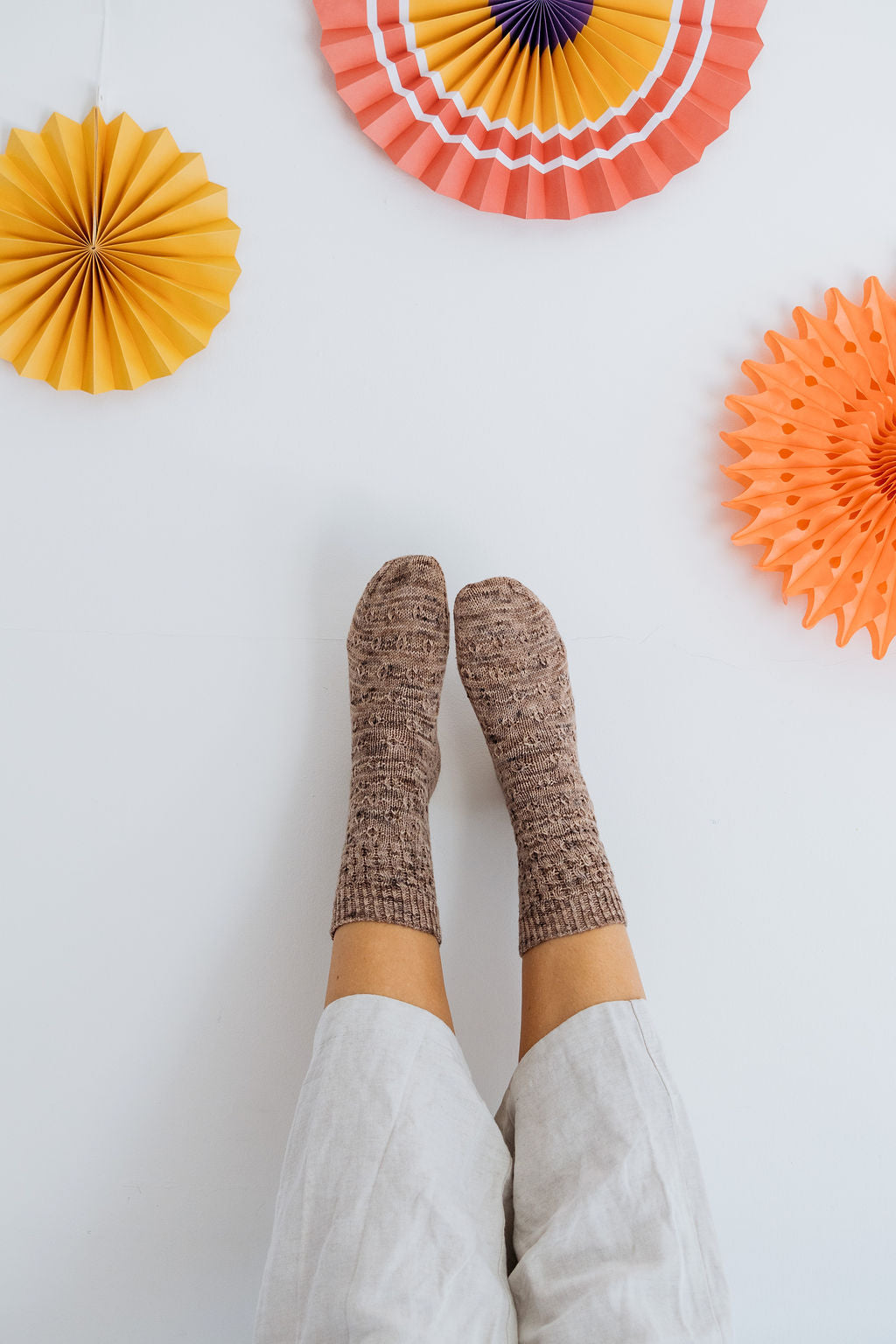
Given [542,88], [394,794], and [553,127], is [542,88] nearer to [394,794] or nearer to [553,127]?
[553,127]

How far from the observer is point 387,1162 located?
0.59m

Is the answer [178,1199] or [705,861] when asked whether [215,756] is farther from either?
→ [705,861]

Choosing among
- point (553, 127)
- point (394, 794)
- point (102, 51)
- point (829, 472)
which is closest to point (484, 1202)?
point (394, 794)

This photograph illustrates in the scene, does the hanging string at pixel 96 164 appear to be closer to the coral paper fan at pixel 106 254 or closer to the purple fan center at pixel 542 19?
the coral paper fan at pixel 106 254

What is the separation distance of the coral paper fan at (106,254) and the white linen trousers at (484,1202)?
2.24 ft

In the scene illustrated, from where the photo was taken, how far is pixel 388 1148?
1.96 feet

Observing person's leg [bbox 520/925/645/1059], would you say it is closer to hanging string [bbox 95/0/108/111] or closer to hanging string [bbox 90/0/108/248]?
hanging string [bbox 90/0/108/248]

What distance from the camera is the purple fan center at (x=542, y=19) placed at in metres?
0.92

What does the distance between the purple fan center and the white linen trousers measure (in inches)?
37.7

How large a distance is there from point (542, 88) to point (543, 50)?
0.04 metres

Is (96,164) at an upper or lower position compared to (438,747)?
upper

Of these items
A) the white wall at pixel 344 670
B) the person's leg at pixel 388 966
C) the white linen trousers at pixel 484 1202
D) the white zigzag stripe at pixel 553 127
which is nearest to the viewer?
the white linen trousers at pixel 484 1202

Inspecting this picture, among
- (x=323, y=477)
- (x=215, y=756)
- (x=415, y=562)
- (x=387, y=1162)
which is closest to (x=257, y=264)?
(x=323, y=477)

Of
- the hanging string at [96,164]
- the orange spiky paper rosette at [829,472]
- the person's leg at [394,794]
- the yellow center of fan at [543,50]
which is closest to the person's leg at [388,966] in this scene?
the person's leg at [394,794]
